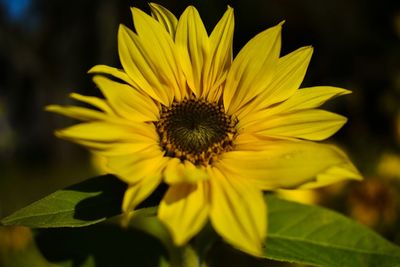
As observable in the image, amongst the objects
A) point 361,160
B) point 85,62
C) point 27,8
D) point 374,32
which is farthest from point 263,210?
point 27,8

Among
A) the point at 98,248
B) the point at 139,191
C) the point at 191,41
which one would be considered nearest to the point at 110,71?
the point at 191,41

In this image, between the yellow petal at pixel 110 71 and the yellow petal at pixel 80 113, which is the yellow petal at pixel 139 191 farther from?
the yellow petal at pixel 110 71

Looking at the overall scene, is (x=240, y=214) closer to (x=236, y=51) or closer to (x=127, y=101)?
(x=127, y=101)

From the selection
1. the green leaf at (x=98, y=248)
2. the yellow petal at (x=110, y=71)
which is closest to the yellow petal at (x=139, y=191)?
the yellow petal at (x=110, y=71)

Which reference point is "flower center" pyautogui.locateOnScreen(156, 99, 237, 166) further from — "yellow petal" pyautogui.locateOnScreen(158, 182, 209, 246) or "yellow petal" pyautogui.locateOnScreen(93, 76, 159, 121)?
"yellow petal" pyautogui.locateOnScreen(158, 182, 209, 246)

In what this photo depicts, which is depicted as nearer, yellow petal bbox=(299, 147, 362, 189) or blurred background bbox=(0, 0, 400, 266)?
yellow petal bbox=(299, 147, 362, 189)


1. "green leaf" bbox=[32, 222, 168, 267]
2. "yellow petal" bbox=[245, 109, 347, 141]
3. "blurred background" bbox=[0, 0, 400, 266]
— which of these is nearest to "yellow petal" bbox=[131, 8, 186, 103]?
"yellow petal" bbox=[245, 109, 347, 141]
